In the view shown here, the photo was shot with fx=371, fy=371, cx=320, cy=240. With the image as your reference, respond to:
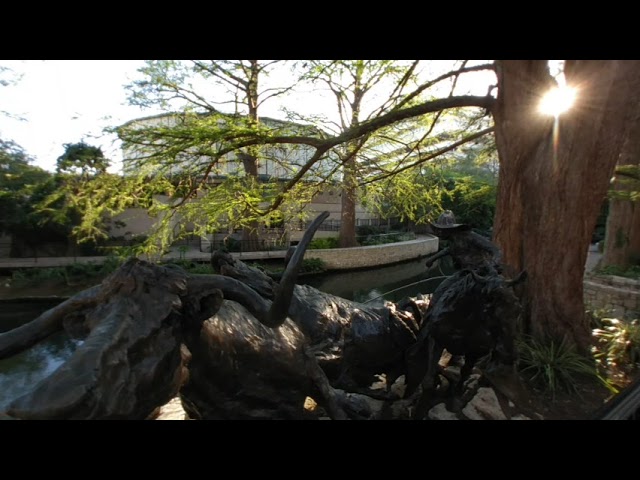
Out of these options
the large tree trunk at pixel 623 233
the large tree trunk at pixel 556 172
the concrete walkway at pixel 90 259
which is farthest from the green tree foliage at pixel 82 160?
the large tree trunk at pixel 623 233

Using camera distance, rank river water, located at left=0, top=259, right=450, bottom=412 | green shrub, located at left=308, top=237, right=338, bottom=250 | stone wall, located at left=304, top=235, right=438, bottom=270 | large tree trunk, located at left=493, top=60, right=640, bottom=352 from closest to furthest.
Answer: large tree trunk, located at left=493, top=60, right=640, bottom=352 < river water, located at left=0, top=259, right=450, bottom=412 < stone wall, located at left=304, top=235, right=438, bottom=270 < green shrub, located at left=308, top=237, right=338, bottom=250

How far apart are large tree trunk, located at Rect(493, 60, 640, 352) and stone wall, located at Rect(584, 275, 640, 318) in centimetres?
395

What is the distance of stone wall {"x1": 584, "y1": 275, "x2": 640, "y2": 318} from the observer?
9.12m

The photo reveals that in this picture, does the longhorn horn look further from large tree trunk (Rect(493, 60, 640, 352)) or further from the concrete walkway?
the concrete walkway

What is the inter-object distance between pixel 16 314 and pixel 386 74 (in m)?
12.6

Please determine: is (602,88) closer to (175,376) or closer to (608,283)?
(175,376)

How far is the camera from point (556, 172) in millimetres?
5500

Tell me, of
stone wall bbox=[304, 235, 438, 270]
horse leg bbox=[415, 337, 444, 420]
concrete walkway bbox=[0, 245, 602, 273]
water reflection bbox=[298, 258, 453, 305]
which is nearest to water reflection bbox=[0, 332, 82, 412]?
concrete walkway bbox=[0, 245, 602, 273]

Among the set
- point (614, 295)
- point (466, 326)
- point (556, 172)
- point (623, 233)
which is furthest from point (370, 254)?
point (466, 326)

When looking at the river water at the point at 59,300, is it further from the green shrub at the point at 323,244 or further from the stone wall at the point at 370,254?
the green shrub at the point at 323,244

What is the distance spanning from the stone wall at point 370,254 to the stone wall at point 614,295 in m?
9.85

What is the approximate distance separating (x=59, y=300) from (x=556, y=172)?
46.7ft

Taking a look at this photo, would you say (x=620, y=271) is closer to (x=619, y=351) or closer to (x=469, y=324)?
(x=619, y=351)

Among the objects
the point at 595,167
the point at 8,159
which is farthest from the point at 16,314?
the point at 595,167
